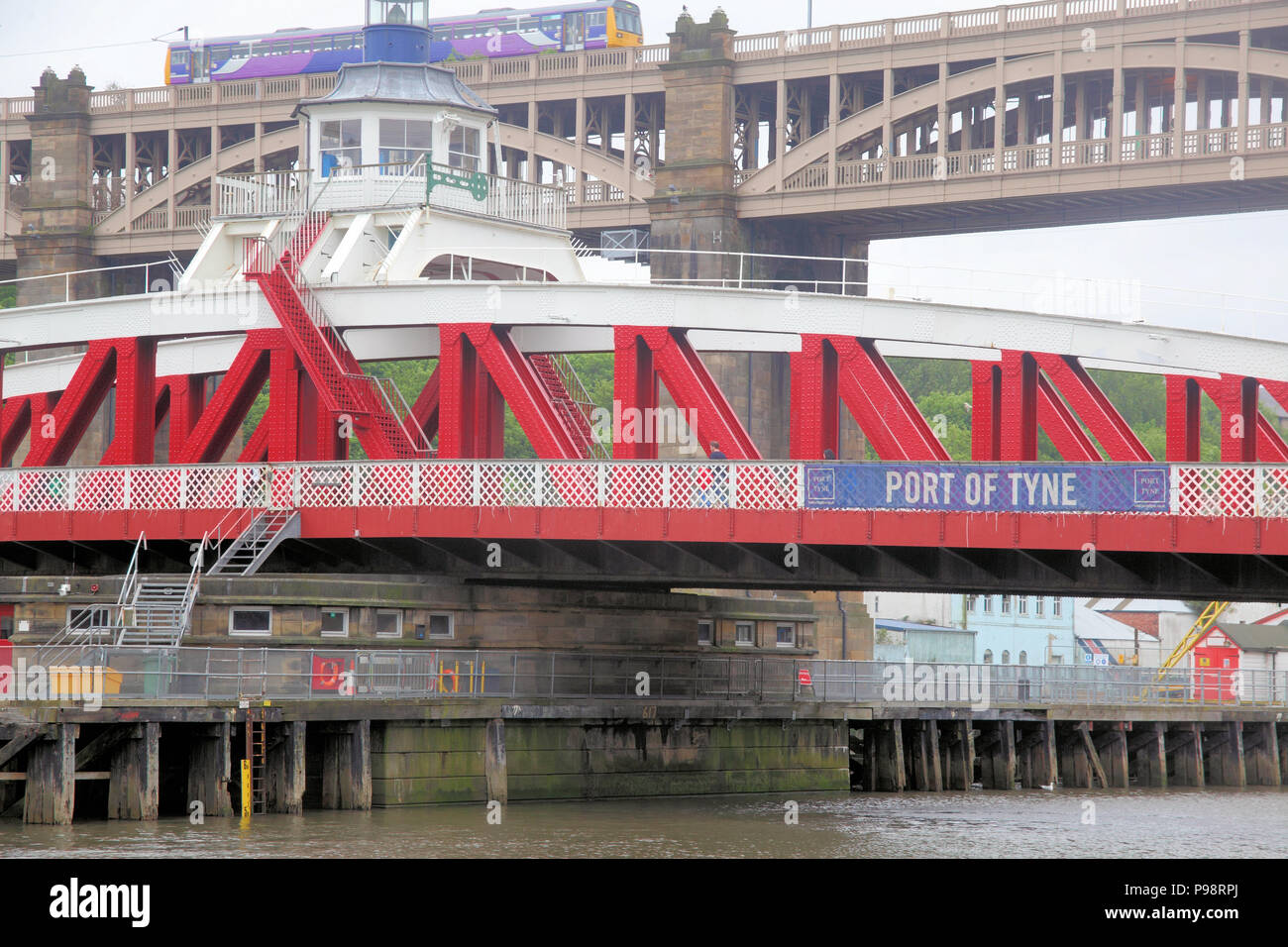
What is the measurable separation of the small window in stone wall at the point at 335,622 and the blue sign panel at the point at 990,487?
1237 centimetres

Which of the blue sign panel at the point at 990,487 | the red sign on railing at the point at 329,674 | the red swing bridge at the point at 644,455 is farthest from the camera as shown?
the red sign on railing at the point at 329,674

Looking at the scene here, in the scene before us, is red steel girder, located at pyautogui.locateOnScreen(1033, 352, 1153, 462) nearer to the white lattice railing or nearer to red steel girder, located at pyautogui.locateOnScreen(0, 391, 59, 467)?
the white lattice railing

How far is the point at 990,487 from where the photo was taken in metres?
36.3

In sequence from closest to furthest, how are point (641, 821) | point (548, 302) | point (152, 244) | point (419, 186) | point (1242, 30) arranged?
point (641, 821), point (548, 302), point (419, 186), point (1242, 30), point (152, 244)

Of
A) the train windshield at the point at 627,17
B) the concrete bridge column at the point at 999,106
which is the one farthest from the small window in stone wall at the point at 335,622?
the train windshield at the point at 627,17

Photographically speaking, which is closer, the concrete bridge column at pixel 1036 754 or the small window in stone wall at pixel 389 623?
the small window in stone wall at pixel 389 623

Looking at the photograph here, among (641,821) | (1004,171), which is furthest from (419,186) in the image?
(1004,171)

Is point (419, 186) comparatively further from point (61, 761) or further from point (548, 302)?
point (61, 761)

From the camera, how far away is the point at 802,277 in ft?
233

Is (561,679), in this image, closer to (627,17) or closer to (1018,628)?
(627,17)

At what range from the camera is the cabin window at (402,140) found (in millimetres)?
51844

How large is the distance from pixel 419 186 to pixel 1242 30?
2659 cm

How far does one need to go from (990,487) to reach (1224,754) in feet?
97.4

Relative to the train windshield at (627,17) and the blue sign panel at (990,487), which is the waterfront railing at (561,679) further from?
the train windshield at (627,17)
